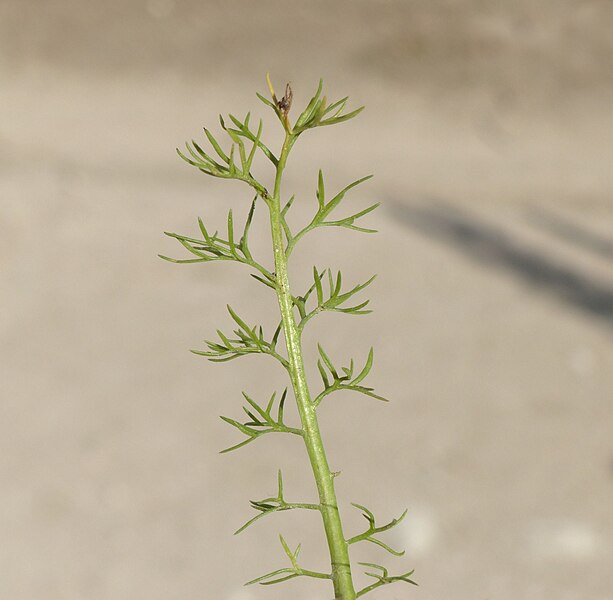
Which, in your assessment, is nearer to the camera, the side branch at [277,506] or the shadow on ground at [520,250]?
the side branch at [277,506]

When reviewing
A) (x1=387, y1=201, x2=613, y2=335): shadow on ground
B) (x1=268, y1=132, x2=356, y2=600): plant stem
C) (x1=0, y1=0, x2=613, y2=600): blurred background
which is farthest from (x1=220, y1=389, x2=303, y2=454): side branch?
(x1=387, y1=201, x2=613, y2=335): shadow on ground

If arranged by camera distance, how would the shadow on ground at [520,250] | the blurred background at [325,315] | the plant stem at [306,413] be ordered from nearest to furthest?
1. the plant stem at [306,413]
2. the blurred background at [325,315]
3. the shadow on ground at [520,250]

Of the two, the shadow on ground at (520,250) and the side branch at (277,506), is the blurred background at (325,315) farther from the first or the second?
the side branch at (277,506)

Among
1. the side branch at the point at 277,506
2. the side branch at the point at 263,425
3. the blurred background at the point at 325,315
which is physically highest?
the blurred background at the point at 325,315

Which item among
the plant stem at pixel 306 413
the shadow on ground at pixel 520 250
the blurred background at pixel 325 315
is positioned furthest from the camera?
the shadow on ground at pixel 520 250

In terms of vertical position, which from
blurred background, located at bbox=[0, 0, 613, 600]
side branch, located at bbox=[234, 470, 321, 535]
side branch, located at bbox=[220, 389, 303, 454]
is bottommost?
side branch, located at bbox=[234, 470, 321, 535]

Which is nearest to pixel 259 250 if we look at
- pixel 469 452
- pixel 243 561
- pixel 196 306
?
pixel 196 306

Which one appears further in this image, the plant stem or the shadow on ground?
the shadow on ground

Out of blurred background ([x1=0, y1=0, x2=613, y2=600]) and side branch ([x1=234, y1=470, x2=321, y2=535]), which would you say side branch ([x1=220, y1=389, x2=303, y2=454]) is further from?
blurred background ([x1=0, y1=0, x2=613, y2=600])

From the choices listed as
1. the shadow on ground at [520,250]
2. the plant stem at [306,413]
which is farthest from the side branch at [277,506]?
the shadow on ground at [520,250]
